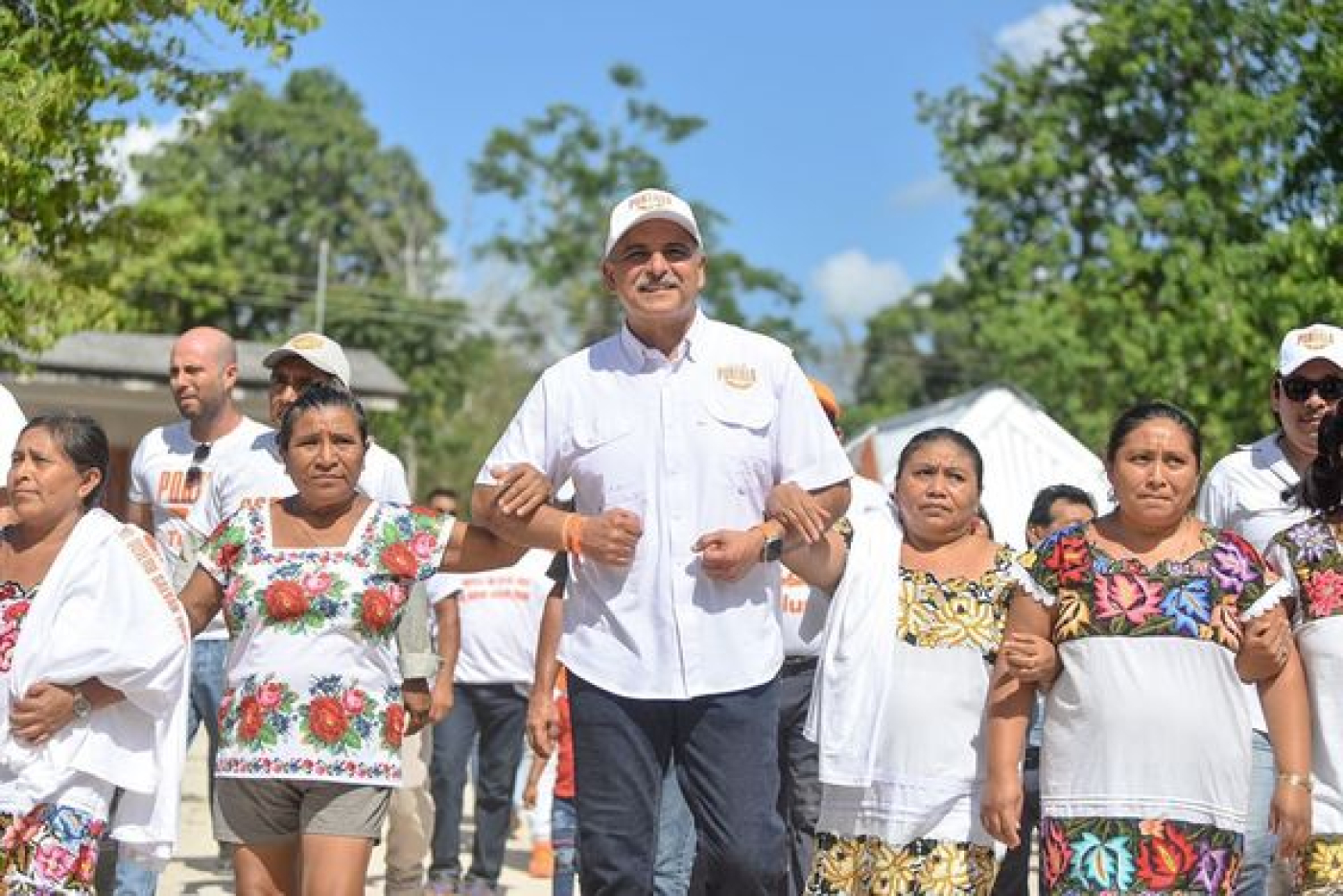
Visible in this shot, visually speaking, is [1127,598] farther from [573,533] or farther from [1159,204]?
[1159,204]

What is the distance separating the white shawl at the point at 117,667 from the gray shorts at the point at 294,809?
18 centimetres

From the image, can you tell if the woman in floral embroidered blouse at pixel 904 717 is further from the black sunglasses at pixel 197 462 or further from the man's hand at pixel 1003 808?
the black sunglasses at pixel 197 462

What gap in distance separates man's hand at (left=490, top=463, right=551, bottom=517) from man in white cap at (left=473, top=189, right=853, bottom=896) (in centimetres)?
2

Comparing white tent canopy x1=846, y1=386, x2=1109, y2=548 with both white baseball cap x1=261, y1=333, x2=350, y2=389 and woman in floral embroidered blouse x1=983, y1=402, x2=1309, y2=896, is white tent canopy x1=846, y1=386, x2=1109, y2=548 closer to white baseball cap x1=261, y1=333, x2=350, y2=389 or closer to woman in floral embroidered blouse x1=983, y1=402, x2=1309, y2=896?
white baseball cap x1=261, y1=333, x2=350, y2=389

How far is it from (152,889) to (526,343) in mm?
52923

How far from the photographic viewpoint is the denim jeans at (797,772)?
820cm

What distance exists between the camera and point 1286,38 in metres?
24.0

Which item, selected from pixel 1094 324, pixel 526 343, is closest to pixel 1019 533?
pixel 1094 324

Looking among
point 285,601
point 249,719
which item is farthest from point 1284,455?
point 249,719

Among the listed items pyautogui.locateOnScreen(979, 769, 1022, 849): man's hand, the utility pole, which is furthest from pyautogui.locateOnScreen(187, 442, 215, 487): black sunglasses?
the utility pole

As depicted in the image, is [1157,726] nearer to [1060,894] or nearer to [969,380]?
[1060,894]

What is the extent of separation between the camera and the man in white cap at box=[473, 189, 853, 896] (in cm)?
564

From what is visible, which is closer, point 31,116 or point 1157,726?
point 1157,726

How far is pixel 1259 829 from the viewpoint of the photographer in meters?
6.51
